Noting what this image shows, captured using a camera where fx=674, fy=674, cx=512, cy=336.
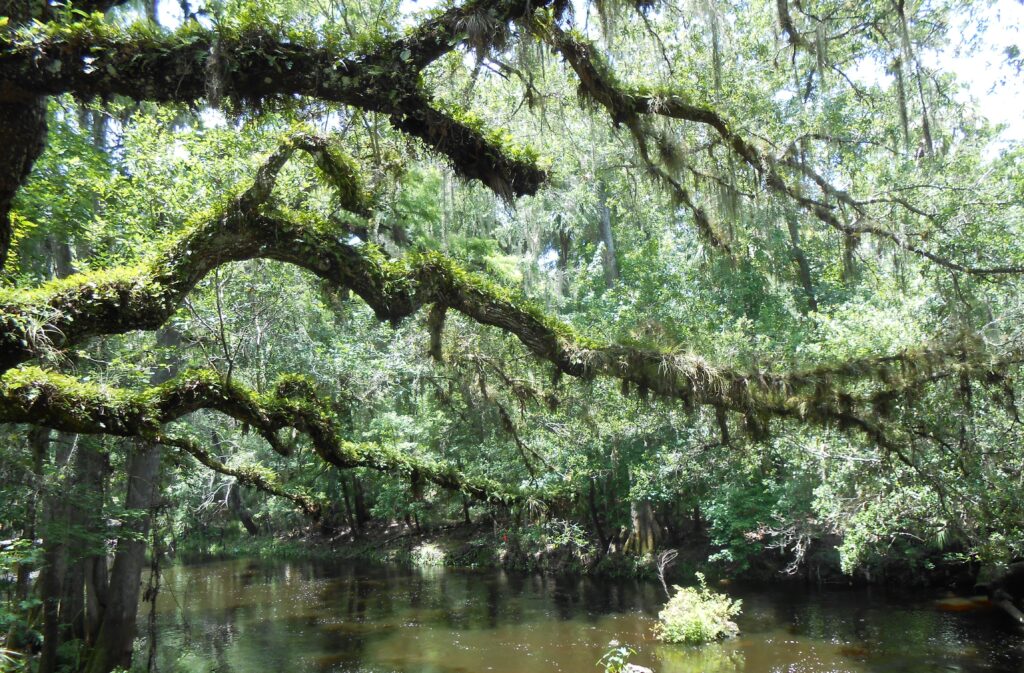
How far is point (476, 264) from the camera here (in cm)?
1351

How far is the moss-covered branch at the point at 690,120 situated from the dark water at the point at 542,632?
21.4ft

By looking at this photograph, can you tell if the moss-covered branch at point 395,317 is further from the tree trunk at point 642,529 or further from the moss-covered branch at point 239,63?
the tree trunk at point 642,529

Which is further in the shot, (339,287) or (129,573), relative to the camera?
(129,573)

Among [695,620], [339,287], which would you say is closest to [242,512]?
[695,620]

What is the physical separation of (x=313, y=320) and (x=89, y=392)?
6.96 m

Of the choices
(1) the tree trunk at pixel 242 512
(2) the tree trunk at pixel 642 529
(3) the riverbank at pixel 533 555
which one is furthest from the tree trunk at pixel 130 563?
(1) the tree trunk at pixel 242 512

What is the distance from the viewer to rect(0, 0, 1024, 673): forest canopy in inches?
140

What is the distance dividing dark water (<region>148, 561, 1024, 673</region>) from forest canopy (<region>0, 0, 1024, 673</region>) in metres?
1.33

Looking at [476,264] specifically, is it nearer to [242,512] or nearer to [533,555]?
[533,555]

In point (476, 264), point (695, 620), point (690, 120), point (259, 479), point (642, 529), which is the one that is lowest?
point (695, 620)

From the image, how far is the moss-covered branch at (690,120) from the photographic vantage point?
427 centimetres

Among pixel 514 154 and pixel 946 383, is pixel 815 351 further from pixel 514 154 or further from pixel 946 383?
pixel 514 154

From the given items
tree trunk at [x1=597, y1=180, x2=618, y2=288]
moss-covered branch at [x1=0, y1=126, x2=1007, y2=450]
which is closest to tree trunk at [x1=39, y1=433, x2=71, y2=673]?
moss-covered branch at [x1=0, y1=126, x2=1007, y2=450]

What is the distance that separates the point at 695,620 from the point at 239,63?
34.0 feet
